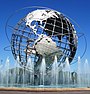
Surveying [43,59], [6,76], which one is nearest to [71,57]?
[43,59]

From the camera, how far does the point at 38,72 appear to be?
3173 cm

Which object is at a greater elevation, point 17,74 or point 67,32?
point 67,32

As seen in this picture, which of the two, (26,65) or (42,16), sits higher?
(42,16)

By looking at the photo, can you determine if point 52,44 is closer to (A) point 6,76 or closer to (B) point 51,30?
(B) point 51,30

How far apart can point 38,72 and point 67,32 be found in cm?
553

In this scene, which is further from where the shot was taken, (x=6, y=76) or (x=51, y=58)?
(x=51, y=58)

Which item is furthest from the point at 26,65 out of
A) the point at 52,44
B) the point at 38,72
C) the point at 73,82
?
the point at 73,82

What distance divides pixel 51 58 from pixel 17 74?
4.22m

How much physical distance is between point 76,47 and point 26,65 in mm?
6204

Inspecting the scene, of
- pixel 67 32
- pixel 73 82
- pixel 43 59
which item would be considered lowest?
pixel 73 82

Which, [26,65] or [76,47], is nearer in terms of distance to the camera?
[26,65]

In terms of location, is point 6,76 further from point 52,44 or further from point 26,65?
point 52,44

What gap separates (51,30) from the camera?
107 ft

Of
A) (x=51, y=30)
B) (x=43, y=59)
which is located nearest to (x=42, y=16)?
(x=51, y=30)
